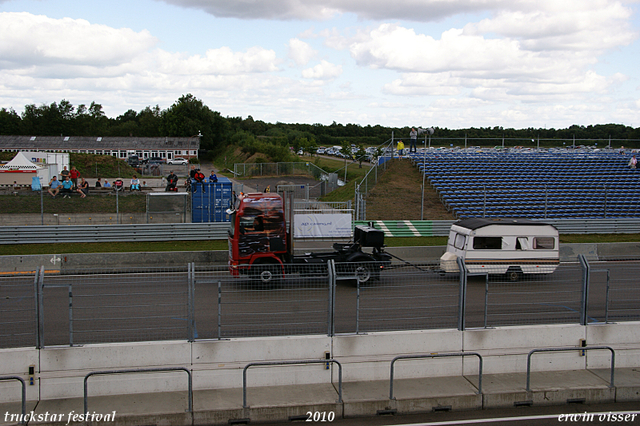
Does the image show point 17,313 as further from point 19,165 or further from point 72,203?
point 19,165

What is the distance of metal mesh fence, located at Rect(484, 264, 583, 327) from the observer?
9383 millimetres

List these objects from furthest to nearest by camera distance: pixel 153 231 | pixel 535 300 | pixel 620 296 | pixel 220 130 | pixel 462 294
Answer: pixel 220 130, pixel 153 231, pixel 620 296, pixel 535 300, pixel 462 294

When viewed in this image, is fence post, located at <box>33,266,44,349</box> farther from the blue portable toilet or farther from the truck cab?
the blue portable toilet

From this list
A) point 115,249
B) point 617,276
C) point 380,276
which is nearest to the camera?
point 380,276

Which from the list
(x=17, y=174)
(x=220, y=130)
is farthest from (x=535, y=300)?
(x=220, y=130)

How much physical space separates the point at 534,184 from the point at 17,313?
31870 mm

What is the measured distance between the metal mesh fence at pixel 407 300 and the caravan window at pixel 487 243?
278 inches

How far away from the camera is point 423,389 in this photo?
8070 mm

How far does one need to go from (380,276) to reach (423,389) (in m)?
1.96

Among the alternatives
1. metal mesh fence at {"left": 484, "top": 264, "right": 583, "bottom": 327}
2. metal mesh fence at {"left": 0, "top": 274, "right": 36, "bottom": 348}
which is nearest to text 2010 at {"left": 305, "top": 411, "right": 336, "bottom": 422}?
metal mesh fence at {"left": 484, "top": 264, "right": 583, "bottom": 327}

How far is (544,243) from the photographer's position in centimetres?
1591

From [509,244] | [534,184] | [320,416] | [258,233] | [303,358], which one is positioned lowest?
[320,416]

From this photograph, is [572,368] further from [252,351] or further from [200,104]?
[200,104]

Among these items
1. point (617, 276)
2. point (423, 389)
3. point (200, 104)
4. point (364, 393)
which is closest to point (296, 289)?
point (364, 393)
